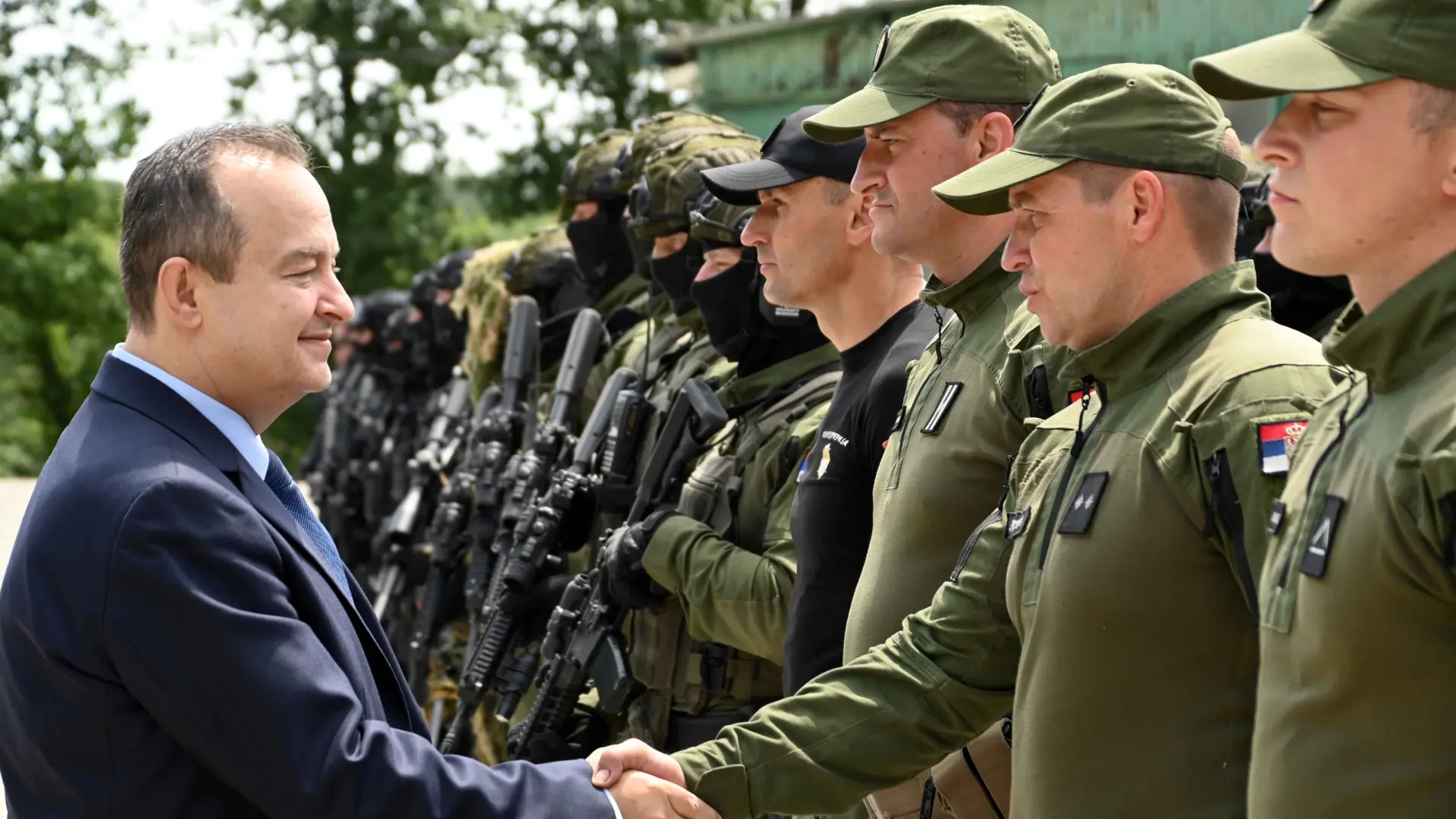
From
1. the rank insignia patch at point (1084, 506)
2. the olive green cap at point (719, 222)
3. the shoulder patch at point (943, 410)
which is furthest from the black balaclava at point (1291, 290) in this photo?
the rank insignia patch at point (1084, 506)

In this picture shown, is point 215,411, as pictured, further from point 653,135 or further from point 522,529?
point 653,135

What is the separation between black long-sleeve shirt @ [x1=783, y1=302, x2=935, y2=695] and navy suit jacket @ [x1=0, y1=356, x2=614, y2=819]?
1.62 metres

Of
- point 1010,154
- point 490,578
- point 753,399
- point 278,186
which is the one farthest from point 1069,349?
point 490,578

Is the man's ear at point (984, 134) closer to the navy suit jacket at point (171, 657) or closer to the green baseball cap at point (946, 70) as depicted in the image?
the green baseball cap at point (946, 70)

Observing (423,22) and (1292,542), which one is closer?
(1292,542)

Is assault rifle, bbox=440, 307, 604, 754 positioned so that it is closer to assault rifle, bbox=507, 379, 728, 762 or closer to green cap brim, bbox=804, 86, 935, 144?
assault rifle, bbox=507, 379, 728, 762

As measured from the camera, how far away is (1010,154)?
10.6 ft

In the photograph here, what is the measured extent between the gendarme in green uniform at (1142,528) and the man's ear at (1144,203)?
37mm

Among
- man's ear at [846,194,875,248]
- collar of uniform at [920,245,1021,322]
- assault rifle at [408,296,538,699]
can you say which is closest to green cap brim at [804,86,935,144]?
collar of uniform at [920,245,1021,322]

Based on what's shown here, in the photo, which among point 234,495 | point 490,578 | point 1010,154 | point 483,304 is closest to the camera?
point 234,495

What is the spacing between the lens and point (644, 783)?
3.50 metres

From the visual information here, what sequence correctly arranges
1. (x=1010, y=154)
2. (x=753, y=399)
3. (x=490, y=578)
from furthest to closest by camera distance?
1. (x=490, y=578)
2. (x=753, y=399)
3. (x=1010, y=154)

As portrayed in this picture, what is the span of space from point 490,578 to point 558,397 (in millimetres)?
1050

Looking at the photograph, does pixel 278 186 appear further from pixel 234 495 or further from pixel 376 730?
pixel 376 730
